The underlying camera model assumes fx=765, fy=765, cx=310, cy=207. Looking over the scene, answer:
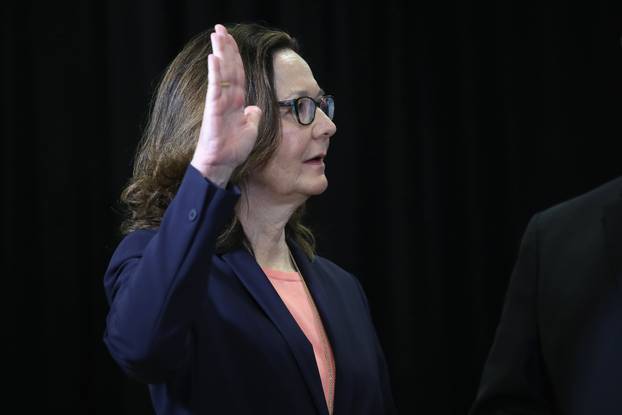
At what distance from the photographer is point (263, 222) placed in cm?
169

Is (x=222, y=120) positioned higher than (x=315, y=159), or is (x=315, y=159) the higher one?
(x=222, y=120)

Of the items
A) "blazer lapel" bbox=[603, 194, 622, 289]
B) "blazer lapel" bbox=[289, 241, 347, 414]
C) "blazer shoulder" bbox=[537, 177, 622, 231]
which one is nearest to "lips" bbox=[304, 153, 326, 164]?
"blazer lapel" bbox=[289, 241, 347, 414]

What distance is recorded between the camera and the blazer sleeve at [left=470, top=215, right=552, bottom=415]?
1.14m

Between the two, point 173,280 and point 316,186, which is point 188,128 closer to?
point 316,186

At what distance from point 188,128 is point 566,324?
0.85m

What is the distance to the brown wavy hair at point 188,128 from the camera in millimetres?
1587

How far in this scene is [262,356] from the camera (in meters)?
1.45

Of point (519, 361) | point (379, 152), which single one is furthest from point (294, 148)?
point (379, 152)

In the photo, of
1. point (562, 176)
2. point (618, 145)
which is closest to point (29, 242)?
point (562, 176)

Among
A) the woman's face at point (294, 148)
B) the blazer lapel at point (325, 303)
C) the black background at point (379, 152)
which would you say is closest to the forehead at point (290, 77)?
the woman's face at point (294, 148)

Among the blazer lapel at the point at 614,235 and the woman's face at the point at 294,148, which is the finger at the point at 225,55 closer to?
the woman's face at the point at 294,148

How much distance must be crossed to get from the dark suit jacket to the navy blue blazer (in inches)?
17.1

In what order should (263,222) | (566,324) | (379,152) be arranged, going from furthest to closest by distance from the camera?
(379,152), (263,222), (566,324)

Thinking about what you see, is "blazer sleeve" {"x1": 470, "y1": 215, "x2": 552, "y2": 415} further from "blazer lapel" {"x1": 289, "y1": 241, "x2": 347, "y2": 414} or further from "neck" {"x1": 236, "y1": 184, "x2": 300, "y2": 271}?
"neck" {"x1": 236, "y1": 184, "x2": 300, "y2": 271}
